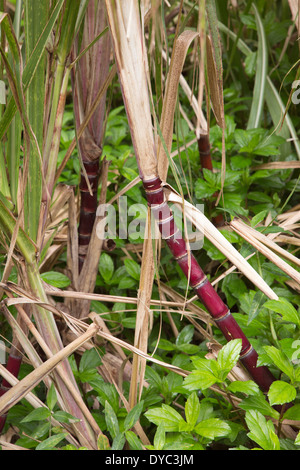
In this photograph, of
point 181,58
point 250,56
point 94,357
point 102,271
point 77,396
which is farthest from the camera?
point 250,56

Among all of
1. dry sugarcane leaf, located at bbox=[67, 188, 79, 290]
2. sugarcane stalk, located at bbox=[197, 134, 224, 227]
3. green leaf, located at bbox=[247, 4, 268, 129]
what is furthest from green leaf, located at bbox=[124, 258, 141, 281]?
green leaf, located at bbox=[247, 4, 268, 129]

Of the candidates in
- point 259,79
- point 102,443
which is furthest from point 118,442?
point 259,79

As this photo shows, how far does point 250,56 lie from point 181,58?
0.85 meters

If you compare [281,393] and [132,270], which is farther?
[132,270]

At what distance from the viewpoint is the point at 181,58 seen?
616mm

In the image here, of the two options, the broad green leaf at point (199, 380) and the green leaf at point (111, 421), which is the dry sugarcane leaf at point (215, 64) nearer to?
the broad green leaf at point (199, 380)

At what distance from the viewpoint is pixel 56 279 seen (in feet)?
2.93

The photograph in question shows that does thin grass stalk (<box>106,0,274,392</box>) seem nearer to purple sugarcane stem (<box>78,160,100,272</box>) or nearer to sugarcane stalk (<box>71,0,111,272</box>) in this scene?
sugarcane stalk (<box>71,0,111,272</box>)

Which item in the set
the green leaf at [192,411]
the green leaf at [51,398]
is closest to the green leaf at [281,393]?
the green leaf at [192,411]

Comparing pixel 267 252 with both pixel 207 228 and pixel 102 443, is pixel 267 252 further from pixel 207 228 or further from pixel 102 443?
pixel 102 443

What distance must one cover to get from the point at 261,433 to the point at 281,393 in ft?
0.19

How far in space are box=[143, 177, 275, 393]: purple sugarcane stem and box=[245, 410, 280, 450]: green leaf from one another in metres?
0.09
